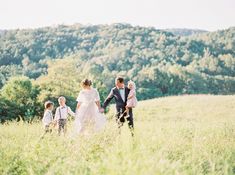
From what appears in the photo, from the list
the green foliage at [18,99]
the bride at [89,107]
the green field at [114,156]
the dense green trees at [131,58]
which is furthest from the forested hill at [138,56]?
the green field at [114,156]

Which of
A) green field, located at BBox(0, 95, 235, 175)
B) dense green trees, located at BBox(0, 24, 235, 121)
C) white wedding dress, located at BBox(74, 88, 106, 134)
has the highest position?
dense green trees, located at BBox(0, 24, 235, 121)

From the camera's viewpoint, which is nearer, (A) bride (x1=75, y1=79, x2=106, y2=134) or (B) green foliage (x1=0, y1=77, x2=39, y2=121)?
(A) bride (x1=75, y1=79, x2=106, y2=134)

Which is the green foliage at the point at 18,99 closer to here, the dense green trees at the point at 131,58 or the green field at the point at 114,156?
the dense green trees at the point at 131,58

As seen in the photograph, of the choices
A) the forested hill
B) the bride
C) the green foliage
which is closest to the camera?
the bride

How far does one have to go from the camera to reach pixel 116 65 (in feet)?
475

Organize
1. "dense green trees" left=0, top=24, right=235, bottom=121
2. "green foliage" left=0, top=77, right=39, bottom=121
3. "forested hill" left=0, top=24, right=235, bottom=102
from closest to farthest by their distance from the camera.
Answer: "green foliage" left=0, top=77, right=39, bottom=121, "dense green trees" left=0, top=24, right=235, bottom=121, "forested hill" left=0, top=24, right=235, bottom=102

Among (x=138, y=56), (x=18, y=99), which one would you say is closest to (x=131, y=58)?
(x=138, y=56)

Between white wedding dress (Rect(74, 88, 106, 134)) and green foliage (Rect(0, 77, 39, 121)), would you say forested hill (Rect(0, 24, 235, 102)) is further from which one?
white wedding dress (Rect(74, 88, 106, 134))

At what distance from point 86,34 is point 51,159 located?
626 feet

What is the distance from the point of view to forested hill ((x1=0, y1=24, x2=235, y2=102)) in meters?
106

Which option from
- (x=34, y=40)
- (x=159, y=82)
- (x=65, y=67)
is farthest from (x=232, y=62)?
(x=65, y=67)

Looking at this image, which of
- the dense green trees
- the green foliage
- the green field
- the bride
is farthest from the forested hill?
the green field

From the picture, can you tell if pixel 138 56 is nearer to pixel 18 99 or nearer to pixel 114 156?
pixel 18 99

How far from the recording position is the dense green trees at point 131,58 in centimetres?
10306
